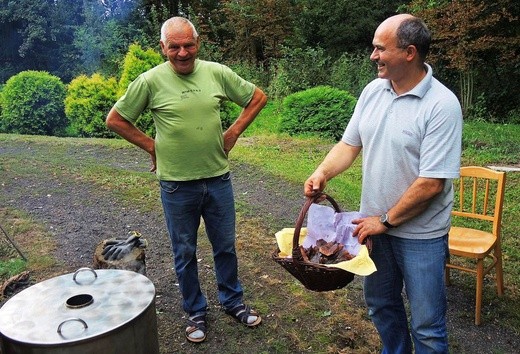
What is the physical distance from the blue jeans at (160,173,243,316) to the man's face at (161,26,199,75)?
2.24 feet

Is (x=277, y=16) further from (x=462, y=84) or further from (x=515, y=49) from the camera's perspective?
(x=515, y=49)

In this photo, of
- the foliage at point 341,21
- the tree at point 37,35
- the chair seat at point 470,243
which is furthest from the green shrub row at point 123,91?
the chair seat at point 470,243

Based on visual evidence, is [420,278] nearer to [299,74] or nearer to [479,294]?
[479,294]

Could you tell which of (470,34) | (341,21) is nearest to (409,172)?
(470,34)

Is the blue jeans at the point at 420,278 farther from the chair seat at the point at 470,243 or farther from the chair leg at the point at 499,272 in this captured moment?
the chair leg at the point at 499,272

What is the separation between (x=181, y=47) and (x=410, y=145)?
4.55ft

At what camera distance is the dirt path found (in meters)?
3.12

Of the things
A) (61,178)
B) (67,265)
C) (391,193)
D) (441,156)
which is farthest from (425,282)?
(61,178)

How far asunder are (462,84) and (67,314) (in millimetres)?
13051

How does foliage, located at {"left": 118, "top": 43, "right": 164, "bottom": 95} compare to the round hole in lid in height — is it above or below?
above

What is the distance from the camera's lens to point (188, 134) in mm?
2799

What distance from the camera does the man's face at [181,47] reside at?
2.70m

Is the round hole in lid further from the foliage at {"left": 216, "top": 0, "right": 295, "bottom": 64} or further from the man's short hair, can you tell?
the foliage at {"left": 216, "top": 0, "right": 295, "bottom": 64}

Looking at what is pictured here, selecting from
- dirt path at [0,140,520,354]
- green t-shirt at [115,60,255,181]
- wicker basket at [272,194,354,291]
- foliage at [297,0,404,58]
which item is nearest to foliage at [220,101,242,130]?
dirt path at [0,140,520,354]
